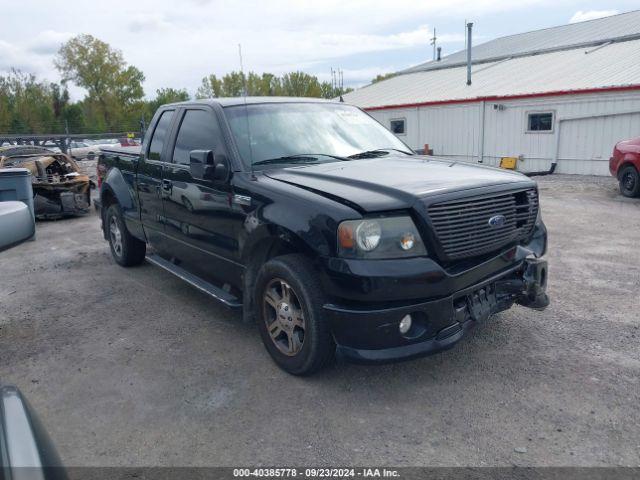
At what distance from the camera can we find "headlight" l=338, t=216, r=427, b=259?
3.14 meters

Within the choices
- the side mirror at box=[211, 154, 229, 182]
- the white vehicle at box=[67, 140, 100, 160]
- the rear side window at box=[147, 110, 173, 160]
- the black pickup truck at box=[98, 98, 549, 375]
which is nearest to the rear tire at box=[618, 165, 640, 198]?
the black pickup truck at box=[98, 98, 549, 375]

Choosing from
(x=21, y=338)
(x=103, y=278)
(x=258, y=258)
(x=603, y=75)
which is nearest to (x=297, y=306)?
(x=258, y=258)

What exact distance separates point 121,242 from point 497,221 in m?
4.69

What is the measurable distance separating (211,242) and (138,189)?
5.85ft

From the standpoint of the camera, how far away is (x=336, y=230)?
3.16 meters

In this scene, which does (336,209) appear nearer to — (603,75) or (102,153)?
(102,153)

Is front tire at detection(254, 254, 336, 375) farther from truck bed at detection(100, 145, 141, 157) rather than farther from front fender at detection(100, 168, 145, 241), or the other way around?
truck bed at detection(100, 145, 141, 157)

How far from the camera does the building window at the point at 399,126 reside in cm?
2314

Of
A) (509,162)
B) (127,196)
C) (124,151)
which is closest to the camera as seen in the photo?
(127,196)

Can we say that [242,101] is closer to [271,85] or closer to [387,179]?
[387,179]

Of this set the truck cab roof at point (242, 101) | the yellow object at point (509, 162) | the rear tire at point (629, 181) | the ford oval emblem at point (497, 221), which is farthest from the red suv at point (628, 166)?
the ford oval emblem at point (497, 221)

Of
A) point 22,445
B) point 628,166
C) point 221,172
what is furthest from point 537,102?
point 22,445

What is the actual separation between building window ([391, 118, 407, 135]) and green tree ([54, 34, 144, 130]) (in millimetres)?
46551

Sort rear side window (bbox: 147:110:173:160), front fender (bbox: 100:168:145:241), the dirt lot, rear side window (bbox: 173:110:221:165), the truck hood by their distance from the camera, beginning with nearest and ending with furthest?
the dirt lot
the truck hood
rear side window (bbox: 173:110:221:165)
rear side window (bbox: 147:110:173:160)
front fender (bbox: 100:168:145:241)
